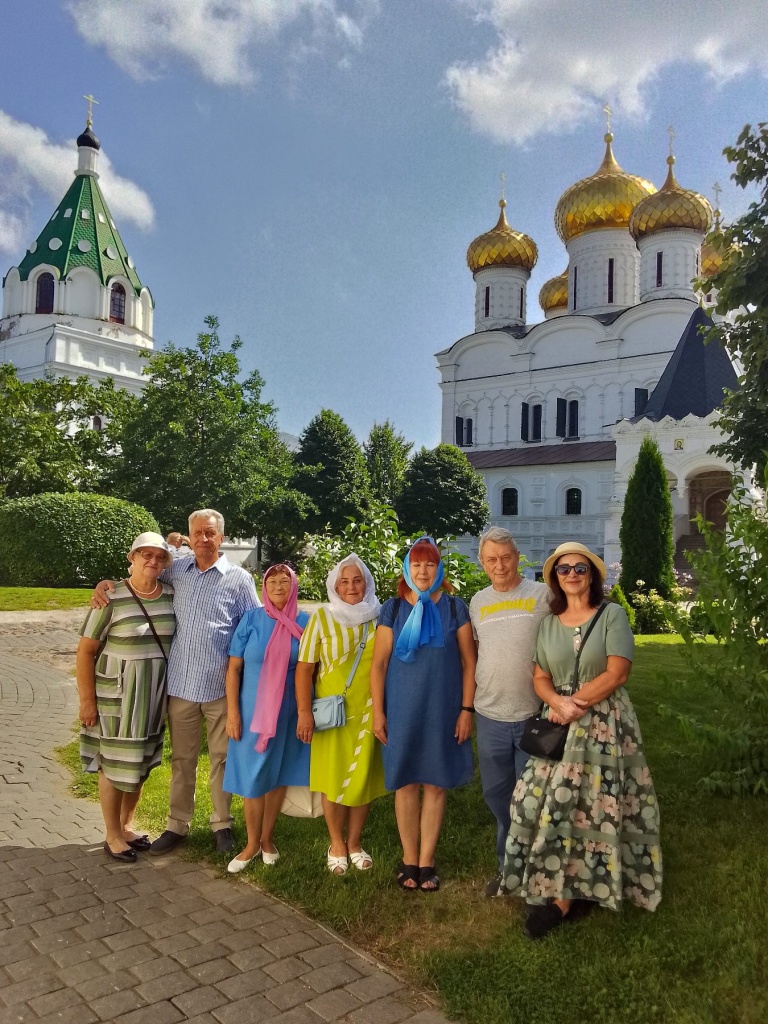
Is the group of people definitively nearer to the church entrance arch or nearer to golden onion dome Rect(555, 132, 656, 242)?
the church entrance arch

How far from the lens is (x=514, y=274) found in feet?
138

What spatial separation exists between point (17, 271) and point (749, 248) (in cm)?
4313

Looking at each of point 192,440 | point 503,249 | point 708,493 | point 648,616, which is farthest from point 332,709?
point 503,249

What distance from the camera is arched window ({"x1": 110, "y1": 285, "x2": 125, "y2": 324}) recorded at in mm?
42438

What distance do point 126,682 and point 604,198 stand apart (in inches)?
1548

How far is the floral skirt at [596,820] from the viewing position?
3.40m

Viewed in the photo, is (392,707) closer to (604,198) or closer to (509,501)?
(509,501)

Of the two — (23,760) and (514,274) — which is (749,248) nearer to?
(23,760)

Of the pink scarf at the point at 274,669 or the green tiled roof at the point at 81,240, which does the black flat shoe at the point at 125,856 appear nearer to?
the pink scarf at the point at 274,669

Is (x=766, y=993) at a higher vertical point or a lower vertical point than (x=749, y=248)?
lower

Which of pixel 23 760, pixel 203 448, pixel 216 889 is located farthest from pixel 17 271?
pixel 216 889

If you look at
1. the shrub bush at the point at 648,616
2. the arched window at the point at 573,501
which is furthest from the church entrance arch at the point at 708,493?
the shrub bush at the point at 648,616

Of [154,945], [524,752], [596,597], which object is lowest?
[154,945]

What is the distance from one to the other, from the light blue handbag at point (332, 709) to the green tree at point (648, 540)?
14.8 m
